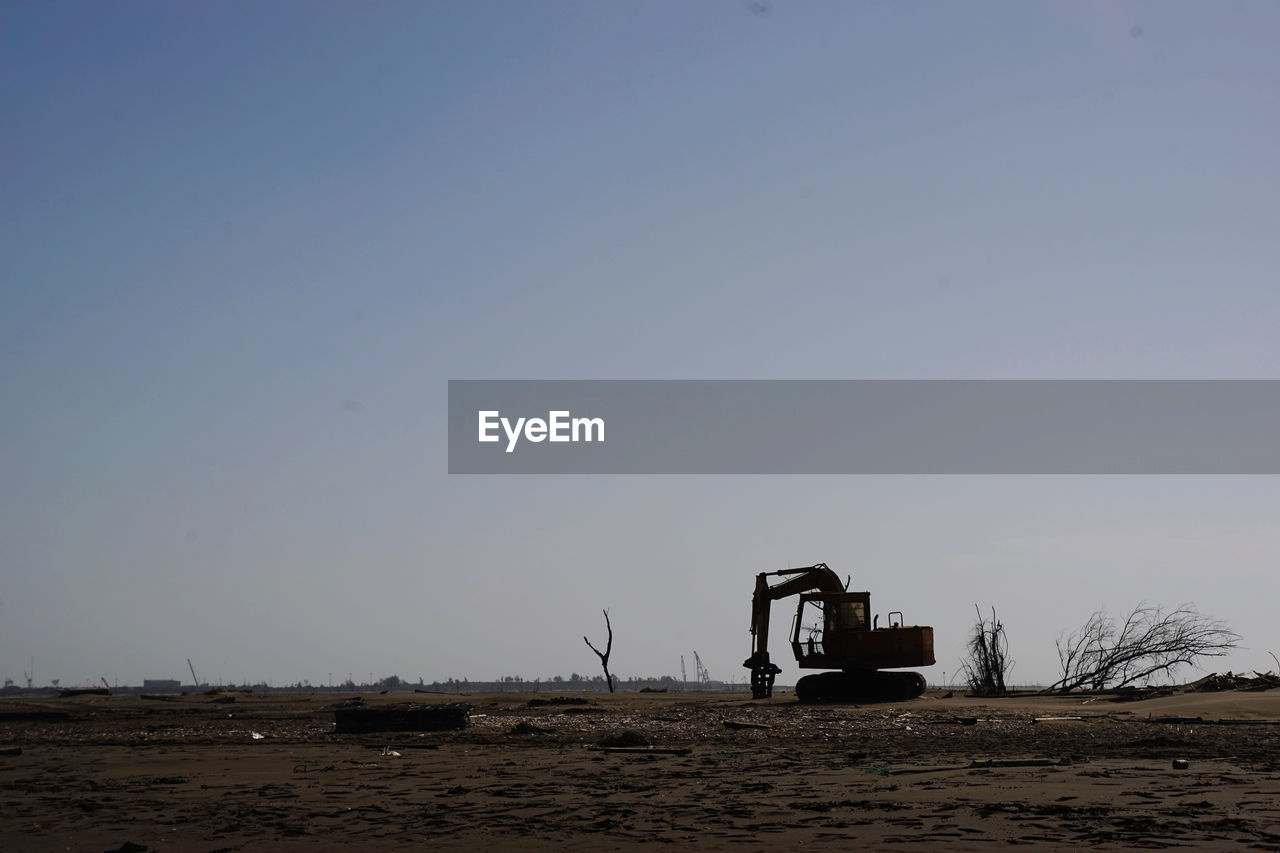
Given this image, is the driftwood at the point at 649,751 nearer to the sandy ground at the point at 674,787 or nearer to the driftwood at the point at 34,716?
the sandy ground at the point at 674,787

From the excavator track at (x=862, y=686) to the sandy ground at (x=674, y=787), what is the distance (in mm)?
10863

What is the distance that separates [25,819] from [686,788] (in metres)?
7.13

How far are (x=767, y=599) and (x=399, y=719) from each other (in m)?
18.4

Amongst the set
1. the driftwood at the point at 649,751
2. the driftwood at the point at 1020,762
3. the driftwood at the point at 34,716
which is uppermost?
the driftwood at the point at 1020,762

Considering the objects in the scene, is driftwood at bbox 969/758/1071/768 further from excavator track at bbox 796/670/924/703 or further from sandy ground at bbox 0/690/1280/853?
excavator track at bbox 796/670/924/703

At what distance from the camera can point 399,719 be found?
24.8 meters

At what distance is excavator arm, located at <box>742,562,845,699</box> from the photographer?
132 ft

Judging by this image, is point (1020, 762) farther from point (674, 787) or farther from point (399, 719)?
point (399, 719)

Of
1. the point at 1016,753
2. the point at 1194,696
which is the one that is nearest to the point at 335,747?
the point at 1016,753

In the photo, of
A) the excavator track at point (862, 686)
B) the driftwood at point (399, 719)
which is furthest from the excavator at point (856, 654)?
the driftwood at point (399, 719)

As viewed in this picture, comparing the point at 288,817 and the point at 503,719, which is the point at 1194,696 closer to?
the point at 503,719

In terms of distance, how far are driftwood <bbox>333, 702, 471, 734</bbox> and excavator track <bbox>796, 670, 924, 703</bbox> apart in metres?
15.0

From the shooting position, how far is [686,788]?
13922mm

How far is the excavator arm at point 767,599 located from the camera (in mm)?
40125
